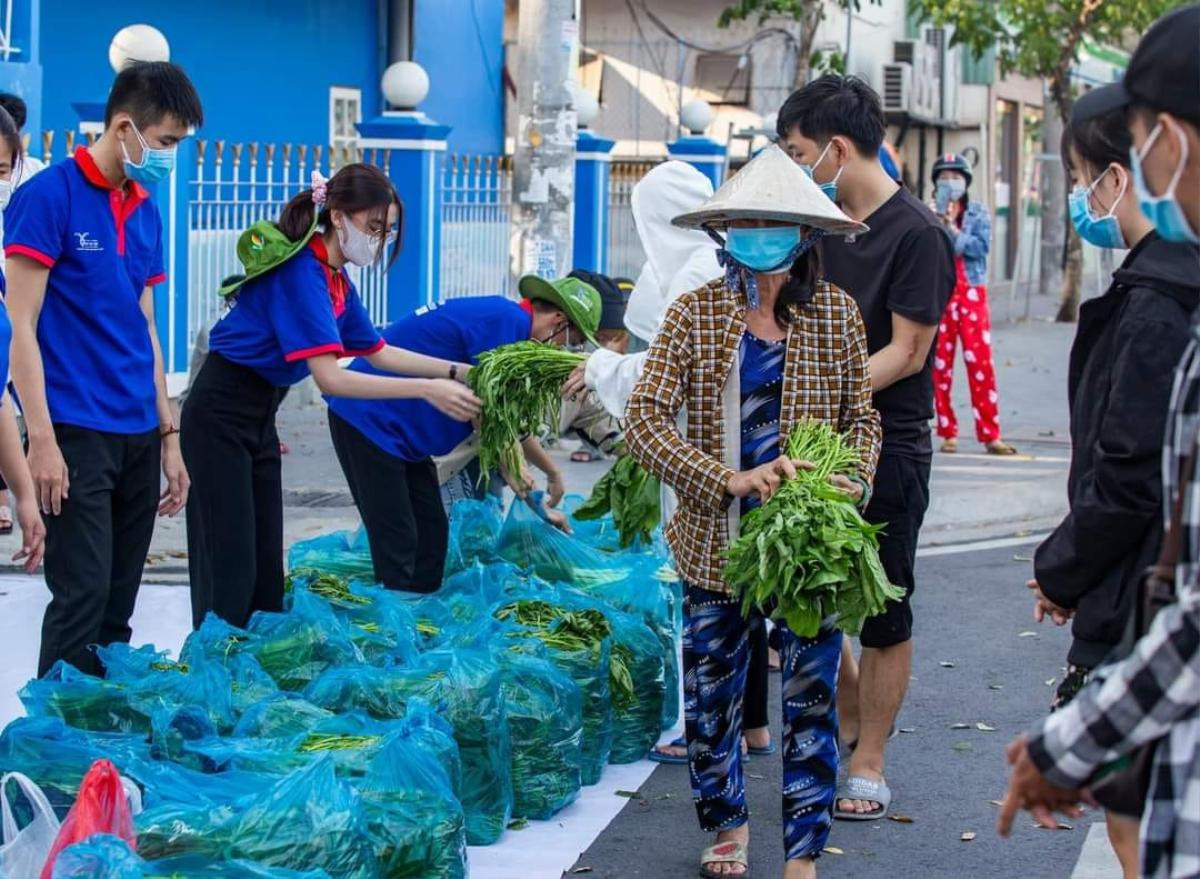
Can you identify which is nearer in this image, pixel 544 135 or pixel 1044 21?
pixel 544 135

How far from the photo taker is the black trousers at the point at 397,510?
648cm

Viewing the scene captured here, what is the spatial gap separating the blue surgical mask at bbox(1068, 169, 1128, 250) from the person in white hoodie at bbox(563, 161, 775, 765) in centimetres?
181

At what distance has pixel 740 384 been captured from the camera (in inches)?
191

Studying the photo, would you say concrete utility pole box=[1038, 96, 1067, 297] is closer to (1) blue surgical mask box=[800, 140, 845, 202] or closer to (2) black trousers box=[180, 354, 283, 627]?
(1) blue surgical mask box=[800, 140, 845, 202]

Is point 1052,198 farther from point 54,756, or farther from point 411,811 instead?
point 54,756

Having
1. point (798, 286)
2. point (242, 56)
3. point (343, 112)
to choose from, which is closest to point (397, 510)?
point (798, 286)

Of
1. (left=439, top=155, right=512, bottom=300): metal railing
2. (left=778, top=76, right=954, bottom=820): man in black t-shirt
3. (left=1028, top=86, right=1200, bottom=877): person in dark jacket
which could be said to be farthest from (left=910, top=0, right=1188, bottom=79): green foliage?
(left=1028, top=86, right=1200, bottom=877): person in dark jacket

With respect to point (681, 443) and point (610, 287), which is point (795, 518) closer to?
point (681, 443)

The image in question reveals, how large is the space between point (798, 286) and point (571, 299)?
1.88 m

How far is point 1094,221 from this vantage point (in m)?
4.09

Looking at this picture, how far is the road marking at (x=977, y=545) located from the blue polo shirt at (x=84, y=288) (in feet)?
18.1

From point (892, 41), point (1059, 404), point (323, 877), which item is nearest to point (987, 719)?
point (323, 877)

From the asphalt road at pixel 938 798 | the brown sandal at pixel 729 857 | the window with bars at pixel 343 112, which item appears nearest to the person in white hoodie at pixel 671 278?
the asphalt road at pixel 938 798

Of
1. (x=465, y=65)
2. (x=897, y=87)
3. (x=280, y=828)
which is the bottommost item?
(x=280, y=828)
